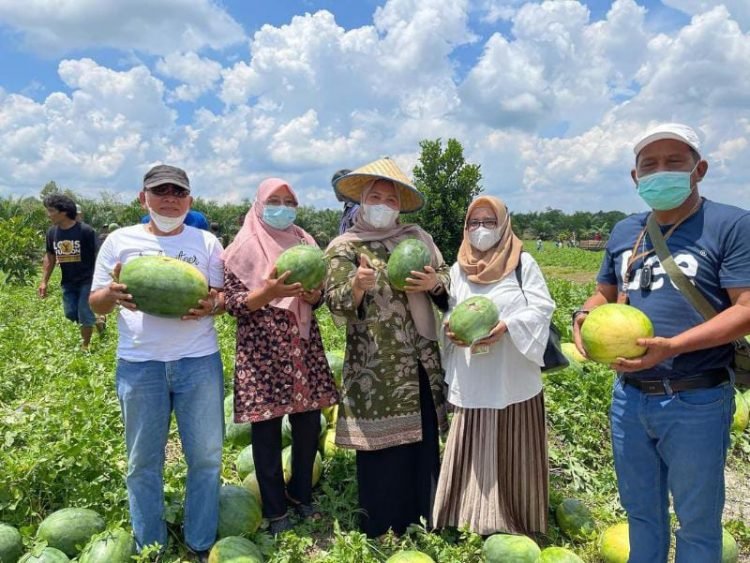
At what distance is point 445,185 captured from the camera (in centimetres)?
2020

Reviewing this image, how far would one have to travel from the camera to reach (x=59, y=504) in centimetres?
372

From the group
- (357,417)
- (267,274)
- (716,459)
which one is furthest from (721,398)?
(267,274)

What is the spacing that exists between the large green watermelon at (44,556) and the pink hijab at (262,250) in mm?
1779

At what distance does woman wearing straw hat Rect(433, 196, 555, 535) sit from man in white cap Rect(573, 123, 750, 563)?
2.40 feet

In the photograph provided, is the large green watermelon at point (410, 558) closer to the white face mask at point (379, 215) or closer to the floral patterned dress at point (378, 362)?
the floral patterned dress at point (378, 362)

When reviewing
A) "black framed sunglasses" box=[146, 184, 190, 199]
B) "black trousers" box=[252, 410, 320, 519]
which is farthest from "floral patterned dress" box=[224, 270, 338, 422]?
"black framed sunglasses" box=[146, 184, 190, 199]

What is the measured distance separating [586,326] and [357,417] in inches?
59.8

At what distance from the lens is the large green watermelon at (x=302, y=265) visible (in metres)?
3.22

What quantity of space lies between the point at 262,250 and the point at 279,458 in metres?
1.36

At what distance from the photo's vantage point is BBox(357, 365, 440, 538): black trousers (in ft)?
11.9

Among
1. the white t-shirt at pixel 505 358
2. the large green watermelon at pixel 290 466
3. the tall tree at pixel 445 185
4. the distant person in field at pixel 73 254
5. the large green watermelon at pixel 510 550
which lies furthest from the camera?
the tall tree at pixel 445 185

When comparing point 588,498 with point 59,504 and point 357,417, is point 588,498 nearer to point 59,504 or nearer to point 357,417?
point 357,417

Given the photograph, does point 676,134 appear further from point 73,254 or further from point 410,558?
point 73,254

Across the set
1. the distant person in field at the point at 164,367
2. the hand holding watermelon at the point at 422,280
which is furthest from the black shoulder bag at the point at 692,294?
the distant person in field at the point at 164,367
